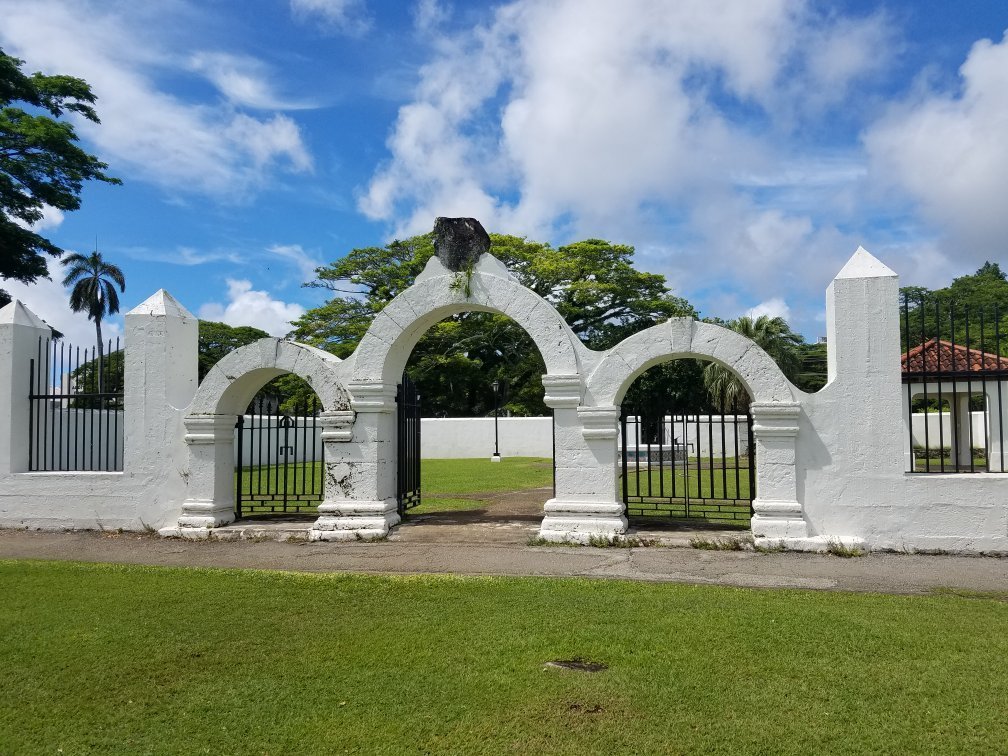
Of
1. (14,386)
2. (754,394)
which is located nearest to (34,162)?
(14,386)

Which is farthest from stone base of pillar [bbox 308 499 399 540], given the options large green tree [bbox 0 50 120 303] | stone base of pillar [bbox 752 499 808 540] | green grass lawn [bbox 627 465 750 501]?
large green tree [bbox 0 50 120 303]

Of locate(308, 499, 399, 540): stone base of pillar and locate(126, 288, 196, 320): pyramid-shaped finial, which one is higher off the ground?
locate(126, 288, 196, 320): pyramid-shaped finial

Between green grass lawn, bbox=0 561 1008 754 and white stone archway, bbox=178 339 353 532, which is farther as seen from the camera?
white stone archway, bbox=178 339 353 532

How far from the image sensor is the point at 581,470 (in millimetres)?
8453

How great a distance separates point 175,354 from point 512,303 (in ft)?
14.3

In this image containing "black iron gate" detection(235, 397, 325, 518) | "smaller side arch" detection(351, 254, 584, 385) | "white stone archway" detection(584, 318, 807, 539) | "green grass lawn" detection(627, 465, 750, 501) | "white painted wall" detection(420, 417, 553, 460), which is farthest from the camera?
"white painted wall" detection(420, 417, 553, 460)

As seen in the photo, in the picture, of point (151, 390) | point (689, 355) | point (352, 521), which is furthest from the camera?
point (151, 390)

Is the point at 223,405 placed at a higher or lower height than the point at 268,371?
lower

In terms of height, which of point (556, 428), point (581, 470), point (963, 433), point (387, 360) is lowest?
point (581, 470)

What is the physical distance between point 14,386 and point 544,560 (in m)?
7.59

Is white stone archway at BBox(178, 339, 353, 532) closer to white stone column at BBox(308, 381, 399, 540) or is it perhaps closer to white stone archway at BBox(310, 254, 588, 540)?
white stone column at BBox(308, 381, 399, 540)

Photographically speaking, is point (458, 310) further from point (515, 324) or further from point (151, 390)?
point (515, 324)

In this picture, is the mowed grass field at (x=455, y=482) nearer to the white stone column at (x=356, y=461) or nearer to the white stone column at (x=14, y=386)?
the white stone column at (x=356, y=461)

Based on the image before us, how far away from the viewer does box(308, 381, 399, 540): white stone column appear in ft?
29.5
